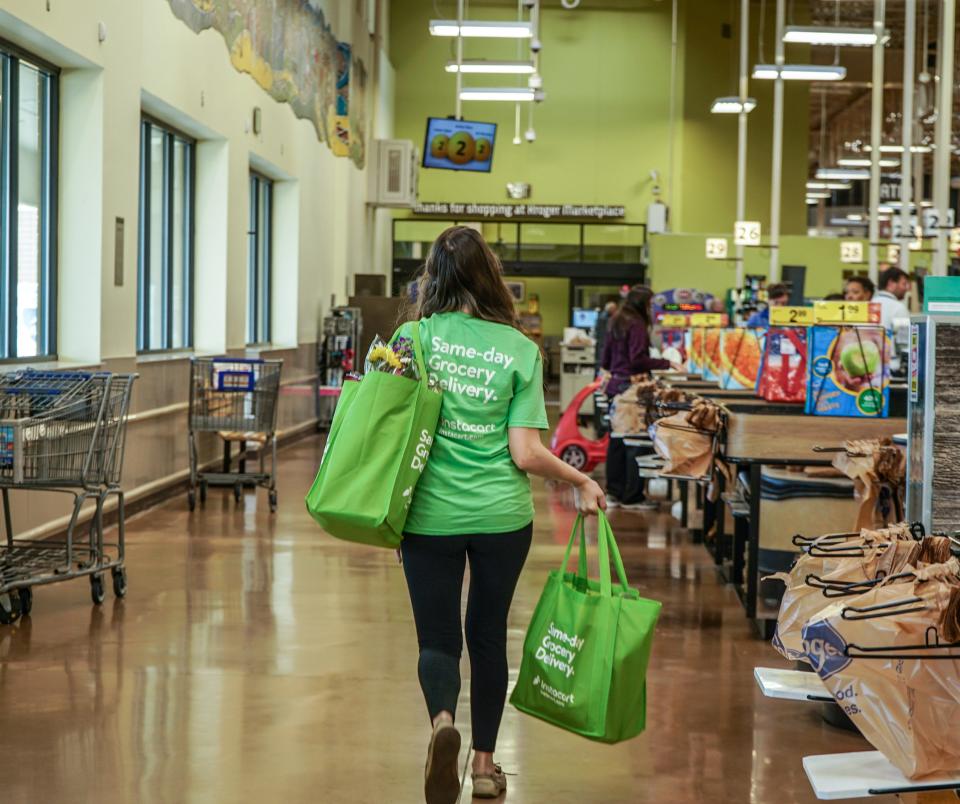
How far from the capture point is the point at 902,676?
2.62m

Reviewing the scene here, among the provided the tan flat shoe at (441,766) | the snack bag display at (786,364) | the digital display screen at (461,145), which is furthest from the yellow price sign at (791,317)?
the digital display screen at (461,145)

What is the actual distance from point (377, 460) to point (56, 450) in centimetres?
317

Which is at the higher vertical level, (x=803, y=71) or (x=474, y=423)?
(x=803, y=71)

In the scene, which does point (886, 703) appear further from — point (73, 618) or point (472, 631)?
point (73, 618)

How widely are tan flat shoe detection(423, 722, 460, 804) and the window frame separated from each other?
465 inches

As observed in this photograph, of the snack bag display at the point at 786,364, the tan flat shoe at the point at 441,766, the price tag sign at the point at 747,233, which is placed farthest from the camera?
the price tag sign at the point at 747,233

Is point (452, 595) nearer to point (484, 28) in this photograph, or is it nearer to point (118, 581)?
point (118, 581)

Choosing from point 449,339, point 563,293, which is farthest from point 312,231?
point 449,339

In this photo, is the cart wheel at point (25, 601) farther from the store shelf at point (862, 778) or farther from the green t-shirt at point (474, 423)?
the store shelf at point (862, 778)

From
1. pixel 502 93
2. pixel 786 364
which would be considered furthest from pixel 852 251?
pixel 786 364

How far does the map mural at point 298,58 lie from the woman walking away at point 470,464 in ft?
23.6

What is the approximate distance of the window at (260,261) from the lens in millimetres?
15188

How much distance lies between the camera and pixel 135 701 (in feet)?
15.3

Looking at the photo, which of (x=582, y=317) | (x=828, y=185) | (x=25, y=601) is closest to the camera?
(x=25, y=601)
